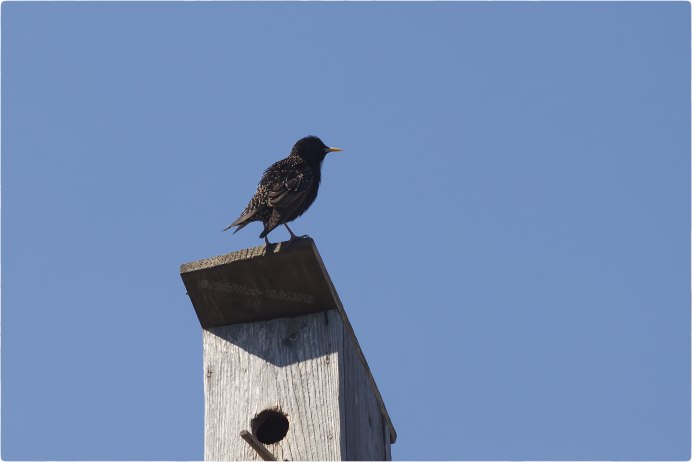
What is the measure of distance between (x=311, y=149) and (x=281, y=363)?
2534 mm

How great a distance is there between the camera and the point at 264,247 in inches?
223

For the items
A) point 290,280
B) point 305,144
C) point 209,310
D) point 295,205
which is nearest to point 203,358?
point 209,310

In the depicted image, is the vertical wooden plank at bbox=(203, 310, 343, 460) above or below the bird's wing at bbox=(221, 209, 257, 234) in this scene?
below

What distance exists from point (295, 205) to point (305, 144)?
49.1 inches

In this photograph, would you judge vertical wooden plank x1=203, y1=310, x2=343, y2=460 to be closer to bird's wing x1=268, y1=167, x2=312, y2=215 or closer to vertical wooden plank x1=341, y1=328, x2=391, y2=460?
vertical wooden plank x1=341, y1=328, x2=391, y2=460

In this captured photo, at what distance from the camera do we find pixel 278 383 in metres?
5.61

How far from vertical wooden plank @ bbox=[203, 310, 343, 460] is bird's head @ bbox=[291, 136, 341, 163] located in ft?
7.04

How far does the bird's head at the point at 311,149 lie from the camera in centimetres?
784

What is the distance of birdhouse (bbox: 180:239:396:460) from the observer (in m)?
5.41

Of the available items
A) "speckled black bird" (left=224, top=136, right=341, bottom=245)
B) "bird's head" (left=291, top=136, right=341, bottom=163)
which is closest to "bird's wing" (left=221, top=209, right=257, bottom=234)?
"speckled black bird" (left=224, top=136, right=341, bottom=245)

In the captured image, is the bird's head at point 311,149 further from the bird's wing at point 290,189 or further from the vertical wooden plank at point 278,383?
the vertical wooden plank at point 278,383

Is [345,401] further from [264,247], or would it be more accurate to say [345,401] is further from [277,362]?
[264,247]

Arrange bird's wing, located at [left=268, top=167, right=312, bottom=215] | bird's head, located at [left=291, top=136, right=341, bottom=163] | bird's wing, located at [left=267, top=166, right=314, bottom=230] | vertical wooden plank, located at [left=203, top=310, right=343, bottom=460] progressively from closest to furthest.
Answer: vertical wooden plank, located at [left=203, top=310, right=343, bottom=460] < bird's wing, located at [left=267, top=166, right=314, bottom=230] < bird's wing, located at [left=268, top=167, right=312, bottom=215] < bird's head, located at [left=291, top=136, right=341, bottom=163]

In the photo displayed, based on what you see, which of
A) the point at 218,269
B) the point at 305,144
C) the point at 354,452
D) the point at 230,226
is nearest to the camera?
the point at 354,452
